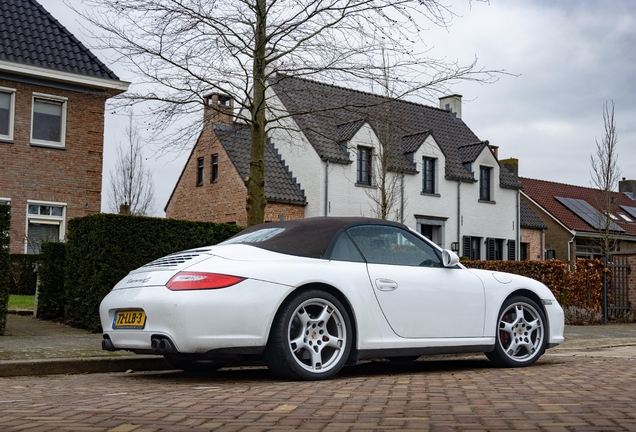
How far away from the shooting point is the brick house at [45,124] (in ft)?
66.3

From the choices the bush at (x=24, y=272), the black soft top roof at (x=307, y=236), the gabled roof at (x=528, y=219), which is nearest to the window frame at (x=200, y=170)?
the bush at (x=24, y=272)

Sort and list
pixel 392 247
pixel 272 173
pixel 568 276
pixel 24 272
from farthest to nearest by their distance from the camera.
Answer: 1. pixel 272 173
2. pixel 24 272
3. pixel 568 276
4. pixel 392 247

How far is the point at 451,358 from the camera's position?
9.02 m

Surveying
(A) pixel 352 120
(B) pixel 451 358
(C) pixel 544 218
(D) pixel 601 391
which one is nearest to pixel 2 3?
Answer: (A) pixel 352 120

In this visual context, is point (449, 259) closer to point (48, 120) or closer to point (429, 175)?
point (48, 120)

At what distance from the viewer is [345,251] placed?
6.87m

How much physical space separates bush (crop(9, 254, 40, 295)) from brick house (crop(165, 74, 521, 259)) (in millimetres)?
8786

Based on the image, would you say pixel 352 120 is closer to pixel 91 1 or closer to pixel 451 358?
pixel 91 1

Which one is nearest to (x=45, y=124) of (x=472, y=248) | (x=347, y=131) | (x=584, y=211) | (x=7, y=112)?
(x=7, y=112)

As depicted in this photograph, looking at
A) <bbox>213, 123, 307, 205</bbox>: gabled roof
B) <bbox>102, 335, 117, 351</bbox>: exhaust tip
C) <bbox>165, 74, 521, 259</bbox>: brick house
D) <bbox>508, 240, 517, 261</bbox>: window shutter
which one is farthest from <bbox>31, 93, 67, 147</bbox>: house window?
<bbox>508, 240, 517, 261</bbox>: window shutter

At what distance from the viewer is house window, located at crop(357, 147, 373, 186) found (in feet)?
97.7

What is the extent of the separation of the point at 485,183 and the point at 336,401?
30692 mm

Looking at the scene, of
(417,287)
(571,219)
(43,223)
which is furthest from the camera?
(571,219)

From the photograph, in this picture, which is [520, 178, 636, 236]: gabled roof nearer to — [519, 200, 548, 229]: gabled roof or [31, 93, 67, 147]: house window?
[519, 200, 548, 229]: gabled roof
